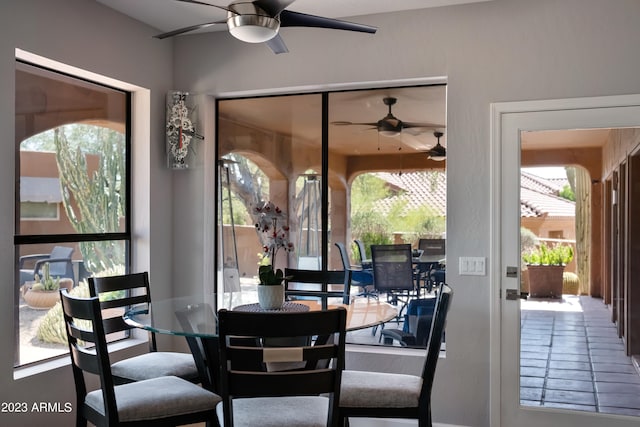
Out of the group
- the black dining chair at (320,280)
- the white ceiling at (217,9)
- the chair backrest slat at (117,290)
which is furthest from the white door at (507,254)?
the chair backrest slat at (117,290)

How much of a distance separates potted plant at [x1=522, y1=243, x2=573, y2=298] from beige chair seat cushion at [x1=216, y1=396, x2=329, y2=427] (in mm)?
1681

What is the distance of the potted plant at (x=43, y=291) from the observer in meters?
3.37

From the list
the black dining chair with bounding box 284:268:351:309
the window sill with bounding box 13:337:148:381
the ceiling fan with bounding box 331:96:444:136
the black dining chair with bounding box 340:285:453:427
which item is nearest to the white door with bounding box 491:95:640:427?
the ceiling fan with bounding box 331:96:444:136

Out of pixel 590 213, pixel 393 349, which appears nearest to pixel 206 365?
pixel 393 349

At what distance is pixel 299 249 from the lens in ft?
13.9

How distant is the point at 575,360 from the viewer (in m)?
3.51

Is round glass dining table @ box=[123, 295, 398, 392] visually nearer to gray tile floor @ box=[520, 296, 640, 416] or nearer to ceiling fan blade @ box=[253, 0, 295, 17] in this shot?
gray tile floor @ box=[520, 296, 640, 416]

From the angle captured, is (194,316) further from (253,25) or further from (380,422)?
(380,422)

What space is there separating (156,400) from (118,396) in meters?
0.17

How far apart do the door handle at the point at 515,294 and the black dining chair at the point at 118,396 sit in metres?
1.89

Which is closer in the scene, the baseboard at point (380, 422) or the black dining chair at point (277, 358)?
the black dining chair at point (277, 358)

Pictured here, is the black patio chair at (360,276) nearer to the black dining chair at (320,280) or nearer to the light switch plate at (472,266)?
the black dining chair at (320,280)

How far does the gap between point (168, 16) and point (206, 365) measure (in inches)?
93.8

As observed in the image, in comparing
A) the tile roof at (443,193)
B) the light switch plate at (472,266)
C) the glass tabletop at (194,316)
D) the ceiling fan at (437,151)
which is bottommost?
the glass tabletop at (194,316)
